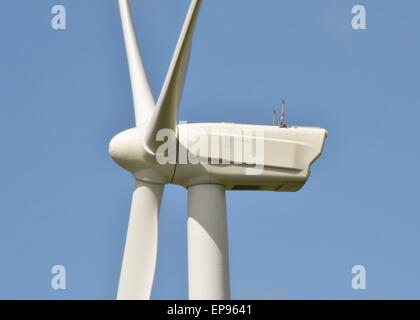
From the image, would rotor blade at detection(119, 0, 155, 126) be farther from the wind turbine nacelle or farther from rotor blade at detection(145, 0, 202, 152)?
rotor blade at detection(145, 0, 202, 152)

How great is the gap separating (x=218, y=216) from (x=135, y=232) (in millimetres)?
1710

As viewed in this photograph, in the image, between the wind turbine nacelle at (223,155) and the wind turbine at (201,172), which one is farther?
the wind turbine nacelle at (223,155)

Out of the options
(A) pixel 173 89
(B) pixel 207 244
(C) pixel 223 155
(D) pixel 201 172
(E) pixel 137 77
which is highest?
(E) pixel 137 77

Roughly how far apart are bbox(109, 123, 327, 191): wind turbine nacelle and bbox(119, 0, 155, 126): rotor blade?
107 centimetres

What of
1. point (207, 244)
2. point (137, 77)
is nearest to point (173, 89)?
point (137, 77)

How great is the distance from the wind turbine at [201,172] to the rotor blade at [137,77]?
949 mm

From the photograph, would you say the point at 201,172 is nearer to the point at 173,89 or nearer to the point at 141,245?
the point at 141,245

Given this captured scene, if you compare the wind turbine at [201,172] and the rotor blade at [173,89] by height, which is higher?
the rotor blade at [173,89]

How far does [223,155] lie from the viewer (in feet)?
54.8

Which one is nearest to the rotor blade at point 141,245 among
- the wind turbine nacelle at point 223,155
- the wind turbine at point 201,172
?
the wind turbine at point 201,172

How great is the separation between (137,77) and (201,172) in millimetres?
3061

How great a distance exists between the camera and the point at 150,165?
1661cm

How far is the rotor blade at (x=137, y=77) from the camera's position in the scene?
59.2 ft

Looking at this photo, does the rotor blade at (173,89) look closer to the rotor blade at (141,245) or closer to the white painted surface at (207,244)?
the rotor blade at (141,245)
